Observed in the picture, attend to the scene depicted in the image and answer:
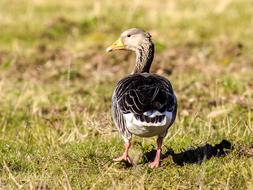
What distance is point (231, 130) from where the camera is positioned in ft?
28.3

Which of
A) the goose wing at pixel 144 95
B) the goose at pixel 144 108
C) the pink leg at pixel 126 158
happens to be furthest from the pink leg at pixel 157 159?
the goose wing at pixel 144 95

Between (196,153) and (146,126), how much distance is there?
979 mm

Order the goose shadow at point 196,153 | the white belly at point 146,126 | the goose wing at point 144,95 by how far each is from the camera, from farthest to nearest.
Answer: the goose shadow at point 196,153
the goose wing at point 144,95
the white belly at point 146,126

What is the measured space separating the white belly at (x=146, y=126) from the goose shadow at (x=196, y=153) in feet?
1.44

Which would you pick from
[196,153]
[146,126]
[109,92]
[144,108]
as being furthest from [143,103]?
[109,92]

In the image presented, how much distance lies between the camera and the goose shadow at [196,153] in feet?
24.2

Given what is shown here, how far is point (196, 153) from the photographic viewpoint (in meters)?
7.53

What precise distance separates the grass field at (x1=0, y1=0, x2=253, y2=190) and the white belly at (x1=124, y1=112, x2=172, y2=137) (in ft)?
0.89

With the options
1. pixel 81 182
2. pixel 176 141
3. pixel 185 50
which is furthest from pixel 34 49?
pixel 81 182

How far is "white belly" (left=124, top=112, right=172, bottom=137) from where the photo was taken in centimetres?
675

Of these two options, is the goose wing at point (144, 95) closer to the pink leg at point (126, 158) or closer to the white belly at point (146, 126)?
the white belly at point (146, 126)

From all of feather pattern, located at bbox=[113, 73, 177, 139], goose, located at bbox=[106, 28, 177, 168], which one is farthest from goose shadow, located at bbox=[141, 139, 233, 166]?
feather pattern, located at bbox=[113, 73, 177, 139]

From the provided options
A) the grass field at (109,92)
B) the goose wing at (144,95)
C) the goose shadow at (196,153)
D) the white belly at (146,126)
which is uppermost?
the goose wing at (144,95)

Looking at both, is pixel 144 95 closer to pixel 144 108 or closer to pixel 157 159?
pixel 144 108
